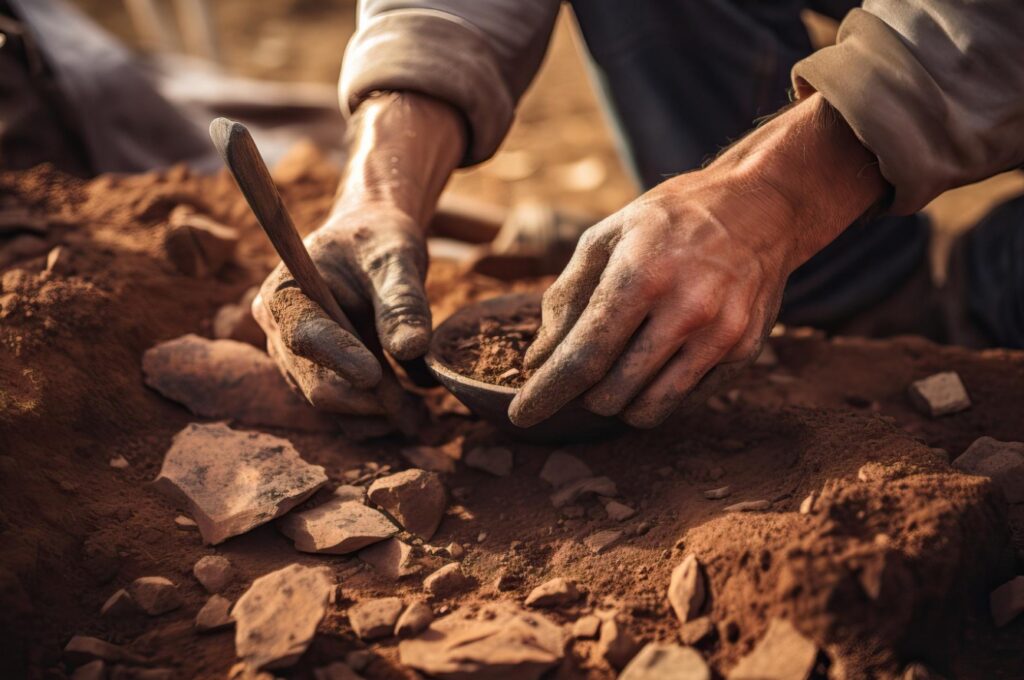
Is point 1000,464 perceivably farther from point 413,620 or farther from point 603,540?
point 413,620

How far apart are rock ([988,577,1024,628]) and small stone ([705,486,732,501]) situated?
45cm

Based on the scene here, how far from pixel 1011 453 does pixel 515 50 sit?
148 cm

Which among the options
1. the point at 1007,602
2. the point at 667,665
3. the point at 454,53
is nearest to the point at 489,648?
the point at 667,665

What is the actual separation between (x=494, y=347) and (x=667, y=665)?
2.44ft

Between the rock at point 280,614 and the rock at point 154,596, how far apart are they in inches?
A: 5.1

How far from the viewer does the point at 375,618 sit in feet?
4.39

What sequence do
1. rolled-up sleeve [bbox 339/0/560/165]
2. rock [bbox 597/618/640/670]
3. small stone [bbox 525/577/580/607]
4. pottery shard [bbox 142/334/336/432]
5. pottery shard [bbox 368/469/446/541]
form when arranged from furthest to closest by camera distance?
rolled-up sleeve [bbox 339/0/560/165] < pottery shard [bbox 142/334/336/432] < pottery shard [bbox 368/469/446/541] < small stone [bbox 525/577/580/607] < rock [bbox 597/618/640/670]

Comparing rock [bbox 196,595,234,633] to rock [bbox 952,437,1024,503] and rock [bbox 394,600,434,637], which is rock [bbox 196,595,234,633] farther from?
rock [bbox 952,437,1024,503]

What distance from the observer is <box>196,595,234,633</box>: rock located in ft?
4.40

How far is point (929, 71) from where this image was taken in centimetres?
157

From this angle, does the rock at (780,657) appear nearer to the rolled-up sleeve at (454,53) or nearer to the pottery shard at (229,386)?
the pottery shard at (229,386)

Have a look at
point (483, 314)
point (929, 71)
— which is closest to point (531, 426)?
point (483, 314)

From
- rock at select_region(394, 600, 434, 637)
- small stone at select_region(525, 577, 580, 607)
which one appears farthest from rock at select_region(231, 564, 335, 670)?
small stone at select_region(525, 577, 580, 607)

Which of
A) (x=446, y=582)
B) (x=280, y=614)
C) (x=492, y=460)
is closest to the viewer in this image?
A: (x=280, y=614)
